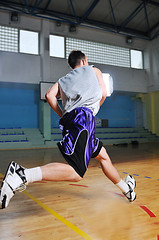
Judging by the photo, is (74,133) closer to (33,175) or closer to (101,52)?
(33,175)

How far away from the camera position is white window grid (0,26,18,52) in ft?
30.0

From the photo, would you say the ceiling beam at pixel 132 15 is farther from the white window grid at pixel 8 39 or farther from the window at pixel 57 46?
the white window grid at pixel 8 39

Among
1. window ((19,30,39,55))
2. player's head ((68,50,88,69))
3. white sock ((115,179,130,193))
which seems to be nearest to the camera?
player's head ((68,50,88,69))

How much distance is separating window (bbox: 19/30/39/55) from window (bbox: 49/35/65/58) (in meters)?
0.67

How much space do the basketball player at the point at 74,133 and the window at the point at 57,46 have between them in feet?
29.9

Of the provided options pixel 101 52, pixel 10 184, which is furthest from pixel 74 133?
pixel 101 52

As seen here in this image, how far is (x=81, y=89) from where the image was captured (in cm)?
135

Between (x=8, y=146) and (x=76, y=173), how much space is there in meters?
7.82

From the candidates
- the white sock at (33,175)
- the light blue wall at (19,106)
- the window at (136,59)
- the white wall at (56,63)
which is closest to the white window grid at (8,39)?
the white wall at (56,63)

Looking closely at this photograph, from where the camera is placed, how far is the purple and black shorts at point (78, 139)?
1.21 metres

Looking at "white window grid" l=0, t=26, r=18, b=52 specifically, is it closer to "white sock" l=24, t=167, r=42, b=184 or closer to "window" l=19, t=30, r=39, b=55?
"window" l=19, t=30, r=39, b=55

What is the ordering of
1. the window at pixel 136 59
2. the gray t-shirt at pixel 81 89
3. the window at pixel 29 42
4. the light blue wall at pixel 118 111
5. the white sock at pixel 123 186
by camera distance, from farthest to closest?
the light blue wall at pixel 118 111 < the window at pixel 136 59 < the window at pixel 29 42 < the white sock at pixel 123 186 < the gray t-shirt at pixel 81 89

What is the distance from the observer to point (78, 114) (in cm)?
131

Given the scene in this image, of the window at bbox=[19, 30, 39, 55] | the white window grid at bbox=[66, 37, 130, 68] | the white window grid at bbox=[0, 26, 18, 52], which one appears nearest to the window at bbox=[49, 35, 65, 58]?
the white window grid at bbox=[66, 37, 130, 68]
